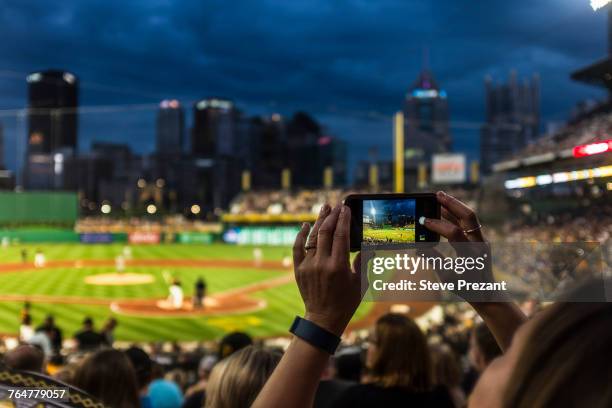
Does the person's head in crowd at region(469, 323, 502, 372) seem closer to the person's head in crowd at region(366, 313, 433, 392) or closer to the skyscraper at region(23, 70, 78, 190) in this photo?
the person's head in crowd at region(366, 313, 433, 392)

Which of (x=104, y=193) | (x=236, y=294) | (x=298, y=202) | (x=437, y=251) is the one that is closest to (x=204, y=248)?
(x=298, y=202)

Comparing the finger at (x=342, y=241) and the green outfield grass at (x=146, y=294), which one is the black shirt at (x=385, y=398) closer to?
the finger at (x=342, y=241)

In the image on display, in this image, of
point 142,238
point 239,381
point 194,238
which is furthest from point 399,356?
point 194,238

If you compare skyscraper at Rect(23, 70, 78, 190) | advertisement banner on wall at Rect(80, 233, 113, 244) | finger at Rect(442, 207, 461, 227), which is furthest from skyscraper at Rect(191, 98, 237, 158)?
finger at Rect(442, 207, 461, 227)

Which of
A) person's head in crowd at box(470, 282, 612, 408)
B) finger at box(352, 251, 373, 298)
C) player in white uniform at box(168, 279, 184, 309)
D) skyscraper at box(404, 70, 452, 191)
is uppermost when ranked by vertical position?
skyscraper at box(404, 70, 452, 191)

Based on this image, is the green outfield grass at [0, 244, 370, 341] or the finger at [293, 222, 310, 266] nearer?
the finger at [293, 222, 310, 266]

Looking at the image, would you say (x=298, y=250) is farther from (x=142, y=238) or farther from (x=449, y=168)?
(x=142, y=238)

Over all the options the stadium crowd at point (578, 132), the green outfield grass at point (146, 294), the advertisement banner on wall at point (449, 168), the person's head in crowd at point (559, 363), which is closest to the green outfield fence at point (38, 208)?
the green outfield grass at point (146, 294)

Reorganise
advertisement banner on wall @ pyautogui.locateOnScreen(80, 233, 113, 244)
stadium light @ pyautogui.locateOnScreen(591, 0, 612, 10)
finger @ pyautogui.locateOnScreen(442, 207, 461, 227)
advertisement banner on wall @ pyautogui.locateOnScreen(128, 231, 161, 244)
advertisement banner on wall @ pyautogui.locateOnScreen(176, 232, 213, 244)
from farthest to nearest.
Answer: advertisement banner on wall @ pyautogui.locateOnScreen(176, 232, 213, 244), advertisement banner on wall @ pyautogui.locateOnScreen(128, 231, 161, 244), advertisement banner on wall @ pyautogui.locateOnScreen(80, 233, 113, 244), stadium light @ pyautogui.locateOnScreen(591, 0, 612, 10), finger @ pyautogui.locateOnScreen(442, 207, 461, 227)
